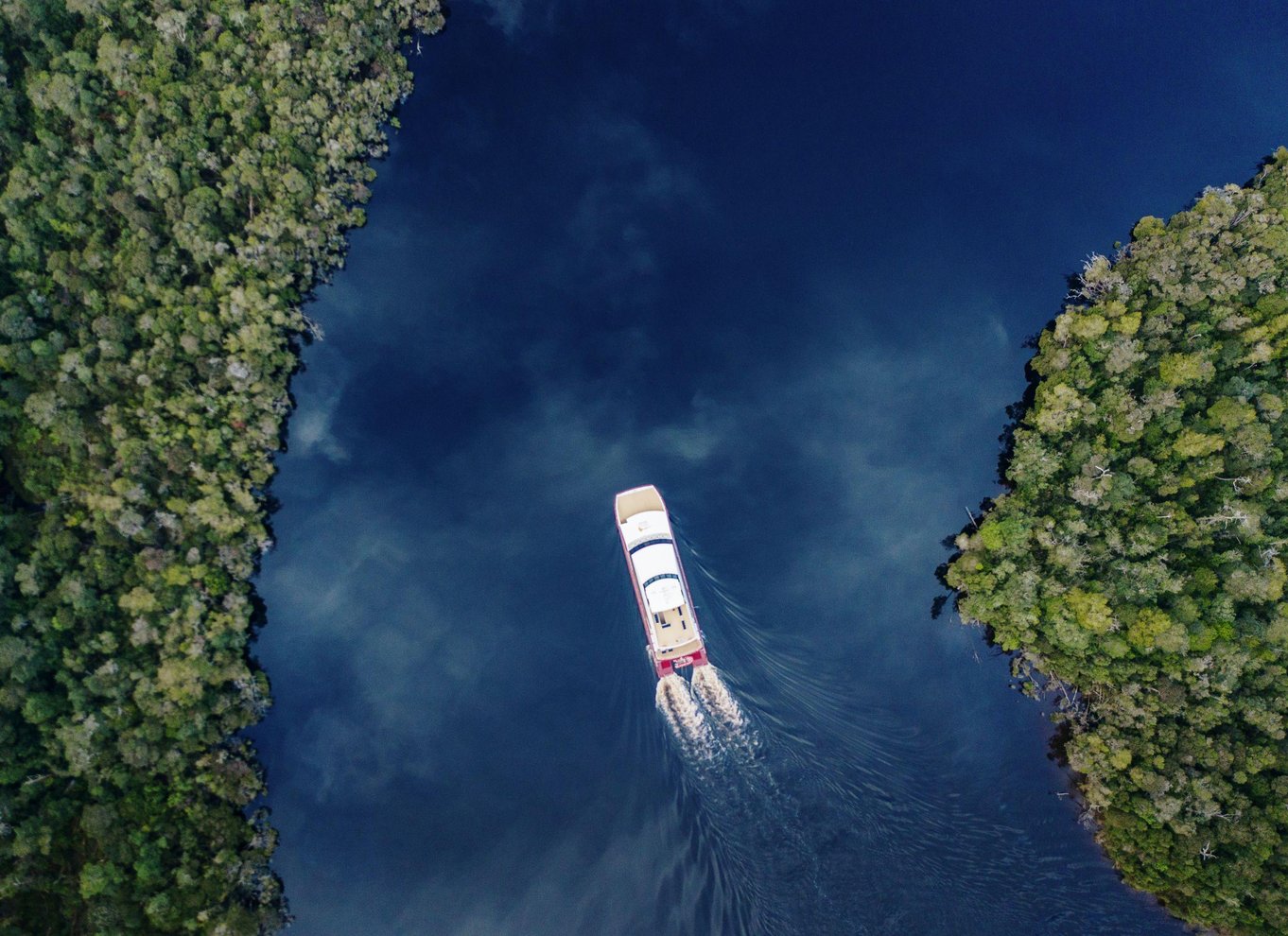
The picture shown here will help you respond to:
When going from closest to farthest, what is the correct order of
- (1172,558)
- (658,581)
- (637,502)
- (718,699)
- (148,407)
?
(148,407) → (1172,558) → (718,699) → (658,581) → (637,502)

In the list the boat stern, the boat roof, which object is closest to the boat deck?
the boat stern

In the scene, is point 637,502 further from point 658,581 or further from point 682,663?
point 682,663

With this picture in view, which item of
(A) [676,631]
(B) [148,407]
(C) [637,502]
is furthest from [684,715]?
(B) [148,407]

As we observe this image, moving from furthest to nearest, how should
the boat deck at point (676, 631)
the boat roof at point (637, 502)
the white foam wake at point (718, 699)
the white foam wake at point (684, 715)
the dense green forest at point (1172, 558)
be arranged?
the boat roof at point (637, 502) → the boat deck at point (676, 631) → the white foam wake at point (718, 699) → the white foam wake at point (684, 715) → the dense green forest at point (1172, 558)

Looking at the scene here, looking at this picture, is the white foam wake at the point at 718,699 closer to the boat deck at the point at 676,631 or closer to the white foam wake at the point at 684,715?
the white foam wake at the point at 684,715

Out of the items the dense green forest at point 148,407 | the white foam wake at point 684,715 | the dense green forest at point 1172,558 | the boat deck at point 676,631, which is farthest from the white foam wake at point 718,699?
the dense green forest at point 148,407

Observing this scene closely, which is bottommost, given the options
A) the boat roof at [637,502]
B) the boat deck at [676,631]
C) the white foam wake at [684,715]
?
the white foam wake at [684,715]

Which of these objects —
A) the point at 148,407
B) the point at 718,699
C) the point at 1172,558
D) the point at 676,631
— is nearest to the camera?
the point at 148,407

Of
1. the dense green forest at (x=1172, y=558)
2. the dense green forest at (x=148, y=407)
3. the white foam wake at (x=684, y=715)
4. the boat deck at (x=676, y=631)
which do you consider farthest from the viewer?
the boat deck at (x=676, y=631)
